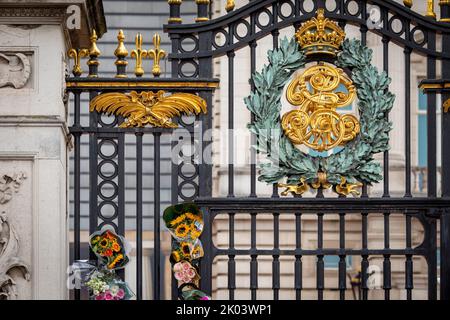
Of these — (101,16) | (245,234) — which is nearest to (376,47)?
(245,234)

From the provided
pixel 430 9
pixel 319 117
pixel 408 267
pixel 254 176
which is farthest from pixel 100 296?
pixel 430 9

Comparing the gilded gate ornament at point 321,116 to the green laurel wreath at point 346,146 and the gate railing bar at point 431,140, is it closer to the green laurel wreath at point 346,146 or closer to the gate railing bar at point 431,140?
the green laurel wreath at point 346,146

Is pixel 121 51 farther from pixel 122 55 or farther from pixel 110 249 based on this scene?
pixel 110 249

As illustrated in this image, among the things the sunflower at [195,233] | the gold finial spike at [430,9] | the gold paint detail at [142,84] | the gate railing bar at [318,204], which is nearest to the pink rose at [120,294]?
the sunflower at [195,233]

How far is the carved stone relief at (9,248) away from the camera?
16375mm

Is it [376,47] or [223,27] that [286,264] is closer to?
[376,47]

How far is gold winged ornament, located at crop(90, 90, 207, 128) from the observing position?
17094mm

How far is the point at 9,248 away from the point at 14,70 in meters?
1.55

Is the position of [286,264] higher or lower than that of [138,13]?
lower

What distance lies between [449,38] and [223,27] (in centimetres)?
203

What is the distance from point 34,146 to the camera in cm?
1653

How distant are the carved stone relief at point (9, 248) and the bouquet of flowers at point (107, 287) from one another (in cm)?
65

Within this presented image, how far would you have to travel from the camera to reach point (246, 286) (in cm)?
3027
